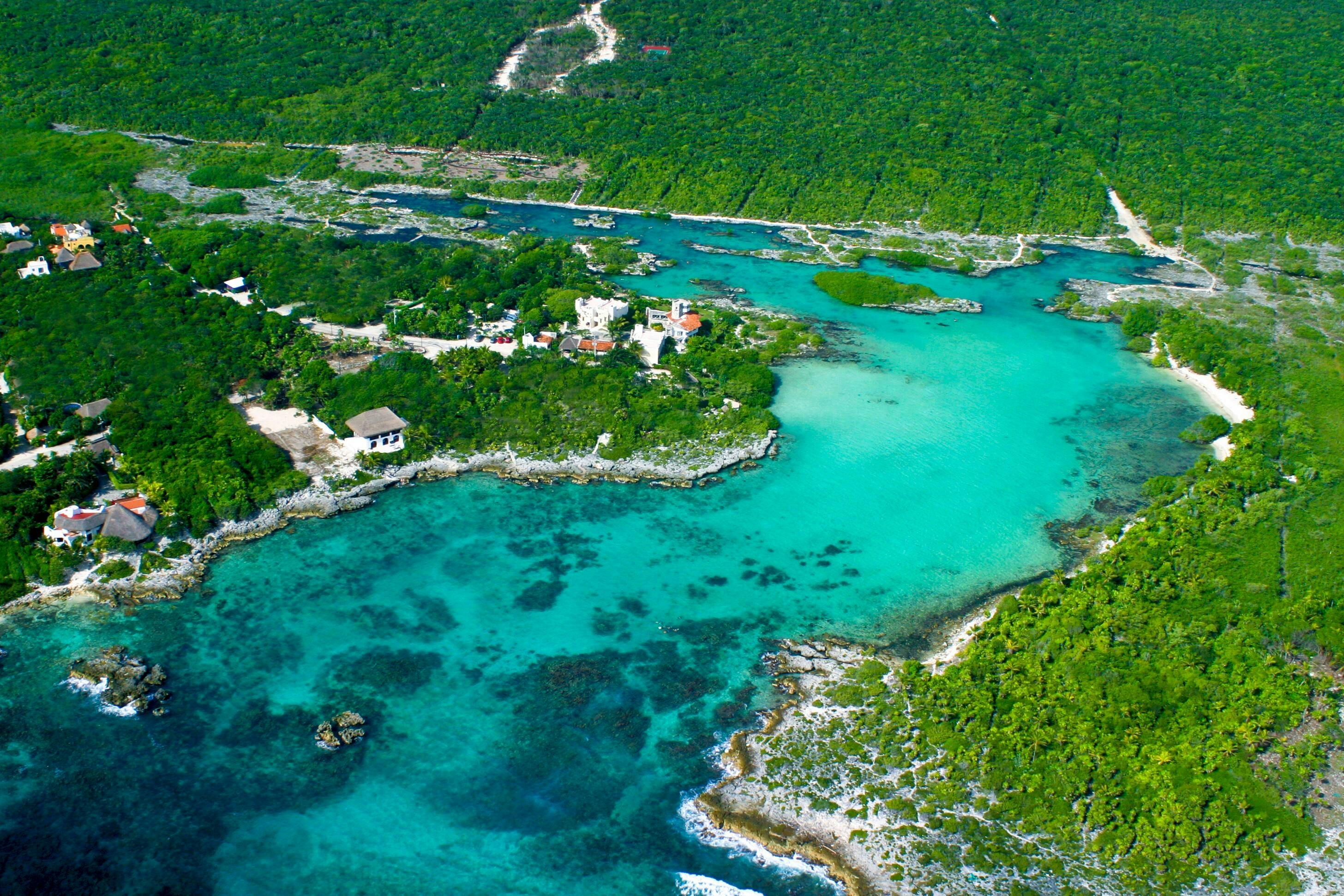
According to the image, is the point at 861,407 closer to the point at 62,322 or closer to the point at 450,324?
the point at 450,324

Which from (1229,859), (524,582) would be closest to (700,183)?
(524,582)

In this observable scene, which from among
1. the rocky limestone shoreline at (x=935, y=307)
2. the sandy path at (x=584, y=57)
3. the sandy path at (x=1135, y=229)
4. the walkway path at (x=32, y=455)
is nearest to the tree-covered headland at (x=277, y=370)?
the walkway path at (x=32, y=455)

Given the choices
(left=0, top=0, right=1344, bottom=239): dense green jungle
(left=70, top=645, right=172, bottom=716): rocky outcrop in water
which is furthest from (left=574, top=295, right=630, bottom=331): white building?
(left=70, top=645, right=172, bottom=716): rocky outcrop in water

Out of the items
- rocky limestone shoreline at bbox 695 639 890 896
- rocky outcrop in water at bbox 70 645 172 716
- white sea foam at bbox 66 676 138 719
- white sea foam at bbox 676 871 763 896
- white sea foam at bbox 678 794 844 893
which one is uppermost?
rocky limestone shoreline at bbox 695 639 890 896

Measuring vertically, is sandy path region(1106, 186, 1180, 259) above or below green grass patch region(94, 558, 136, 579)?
above

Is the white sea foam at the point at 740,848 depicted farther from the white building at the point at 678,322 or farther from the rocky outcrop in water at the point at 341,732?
the white building at the point at 678,322

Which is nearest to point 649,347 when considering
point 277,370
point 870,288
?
point 277,370

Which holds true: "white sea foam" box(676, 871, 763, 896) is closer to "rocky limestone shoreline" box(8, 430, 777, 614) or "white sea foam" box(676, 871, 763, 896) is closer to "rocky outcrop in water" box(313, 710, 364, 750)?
"rocky outcrop in water" box(313, 710, 364, 750)

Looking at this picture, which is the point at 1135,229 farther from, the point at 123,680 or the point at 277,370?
the point at 123,680
